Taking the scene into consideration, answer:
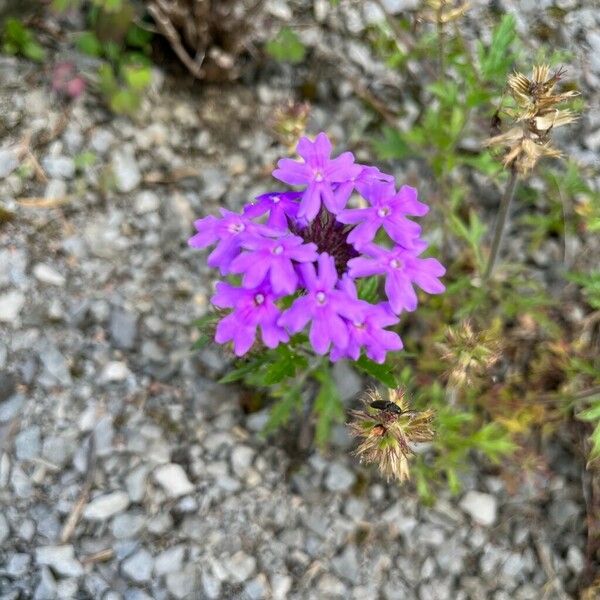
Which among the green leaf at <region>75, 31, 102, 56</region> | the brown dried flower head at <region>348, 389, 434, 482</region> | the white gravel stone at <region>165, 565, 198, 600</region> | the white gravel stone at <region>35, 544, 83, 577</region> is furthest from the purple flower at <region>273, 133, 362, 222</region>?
the green leaf at <region>75, 31, 102, 56</region>

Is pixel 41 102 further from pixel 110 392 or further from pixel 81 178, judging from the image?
pixel 110 392

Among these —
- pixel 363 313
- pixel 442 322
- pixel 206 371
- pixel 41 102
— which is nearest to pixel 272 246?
pixel 363 313

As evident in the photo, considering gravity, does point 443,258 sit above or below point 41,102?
below

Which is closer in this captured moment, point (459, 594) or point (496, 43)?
point (496, 43)

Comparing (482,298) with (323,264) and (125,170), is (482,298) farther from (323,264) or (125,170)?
(125,170)

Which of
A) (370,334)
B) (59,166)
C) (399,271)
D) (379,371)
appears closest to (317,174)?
(399,271)

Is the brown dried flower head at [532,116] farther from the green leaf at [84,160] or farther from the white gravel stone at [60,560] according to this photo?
the white gravel stone at [60,560]

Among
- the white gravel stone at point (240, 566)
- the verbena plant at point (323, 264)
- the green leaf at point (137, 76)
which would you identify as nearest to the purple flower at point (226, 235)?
the verbena plant at point (323, 264)
